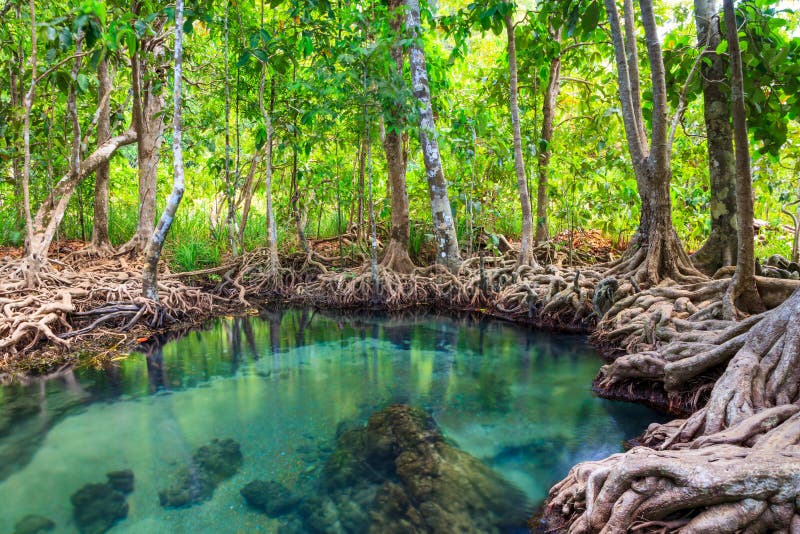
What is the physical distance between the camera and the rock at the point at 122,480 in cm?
310

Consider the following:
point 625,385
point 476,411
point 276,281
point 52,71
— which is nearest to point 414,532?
point 476,411

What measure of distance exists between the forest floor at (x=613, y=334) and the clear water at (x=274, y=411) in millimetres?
410

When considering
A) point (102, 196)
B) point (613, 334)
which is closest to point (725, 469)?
point (613, 334)

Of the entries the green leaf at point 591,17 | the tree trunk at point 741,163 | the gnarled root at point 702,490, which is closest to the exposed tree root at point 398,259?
the green leaf at point 591,17

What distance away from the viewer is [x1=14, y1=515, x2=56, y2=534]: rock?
8.88 ft

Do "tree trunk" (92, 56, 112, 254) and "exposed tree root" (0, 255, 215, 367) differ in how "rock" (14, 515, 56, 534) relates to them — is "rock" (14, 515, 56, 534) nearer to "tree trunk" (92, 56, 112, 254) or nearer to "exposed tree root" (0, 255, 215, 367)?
"exposed tree root" (0, 255, 215, 367)

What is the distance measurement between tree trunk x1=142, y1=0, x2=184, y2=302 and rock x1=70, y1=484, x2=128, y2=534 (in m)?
3.52

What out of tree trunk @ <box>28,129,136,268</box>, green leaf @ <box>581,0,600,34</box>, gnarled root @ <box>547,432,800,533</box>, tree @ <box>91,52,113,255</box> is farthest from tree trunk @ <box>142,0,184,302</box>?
gnarled root @ <box>547,432,800,533</box>

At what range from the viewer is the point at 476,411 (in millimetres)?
4258

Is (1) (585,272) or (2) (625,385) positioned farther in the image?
(1) (585,272)

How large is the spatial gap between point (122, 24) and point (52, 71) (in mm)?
1395

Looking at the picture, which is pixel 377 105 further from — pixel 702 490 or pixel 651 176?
pixel 702 490

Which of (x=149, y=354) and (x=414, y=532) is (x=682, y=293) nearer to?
(x=414, y=532)

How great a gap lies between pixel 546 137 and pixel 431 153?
227 centimetres
